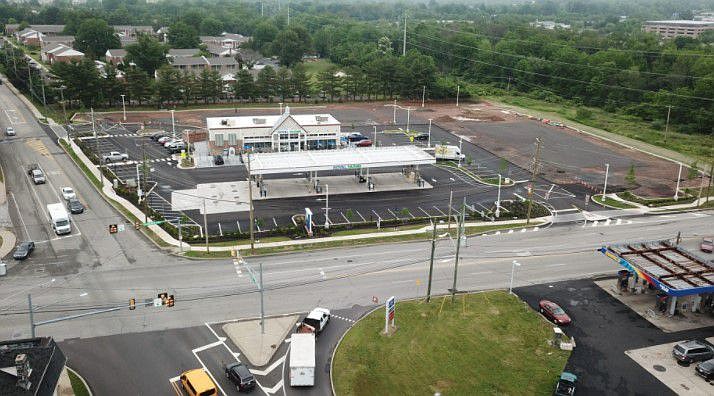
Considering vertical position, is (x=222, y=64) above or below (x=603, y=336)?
above

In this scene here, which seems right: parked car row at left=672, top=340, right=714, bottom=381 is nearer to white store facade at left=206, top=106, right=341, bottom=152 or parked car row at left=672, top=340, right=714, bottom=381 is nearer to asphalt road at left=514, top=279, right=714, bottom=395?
asphalt road at left=514, top=279, right=714, bottom=395

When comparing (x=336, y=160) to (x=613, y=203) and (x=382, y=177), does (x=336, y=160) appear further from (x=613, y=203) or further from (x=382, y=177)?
(x=613, y=203)

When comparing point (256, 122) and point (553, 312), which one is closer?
point (553, 312)

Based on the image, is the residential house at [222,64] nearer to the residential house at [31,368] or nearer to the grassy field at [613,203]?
the grassy field at [613,203]

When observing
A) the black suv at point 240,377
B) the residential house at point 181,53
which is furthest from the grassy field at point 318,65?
the black suv at point 240,377

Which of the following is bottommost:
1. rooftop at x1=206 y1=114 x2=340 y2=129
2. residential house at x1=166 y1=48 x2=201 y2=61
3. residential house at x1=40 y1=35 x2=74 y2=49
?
rooftop at x1=206 y1=114 x2=340 y2=129

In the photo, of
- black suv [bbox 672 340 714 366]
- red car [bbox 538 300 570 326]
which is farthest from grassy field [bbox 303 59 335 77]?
black suv [bbox 672 340 714 366]

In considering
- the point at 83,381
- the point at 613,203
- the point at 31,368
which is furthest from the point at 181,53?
the point at 31,368

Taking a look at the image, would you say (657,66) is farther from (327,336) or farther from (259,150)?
(327,336)
